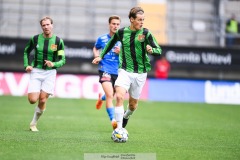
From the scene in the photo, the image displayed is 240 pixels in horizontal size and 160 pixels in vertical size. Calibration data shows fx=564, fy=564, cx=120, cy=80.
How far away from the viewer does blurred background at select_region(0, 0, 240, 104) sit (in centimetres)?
2573

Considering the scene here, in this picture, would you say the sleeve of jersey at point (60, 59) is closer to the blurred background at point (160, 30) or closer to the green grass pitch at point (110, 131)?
the green grass pitch at point (110, 131)

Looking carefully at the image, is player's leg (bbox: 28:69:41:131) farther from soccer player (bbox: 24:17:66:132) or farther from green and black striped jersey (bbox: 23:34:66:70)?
green and black striped jersey (bbox: 23:34:66:70)

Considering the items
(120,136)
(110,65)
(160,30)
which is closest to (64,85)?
(160,30)

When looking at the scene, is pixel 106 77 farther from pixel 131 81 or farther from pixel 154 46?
pixel 154 46

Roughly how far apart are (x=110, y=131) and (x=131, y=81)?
215 centimetres

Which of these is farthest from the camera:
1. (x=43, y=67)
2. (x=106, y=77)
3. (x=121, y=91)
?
(x=106, y=77)

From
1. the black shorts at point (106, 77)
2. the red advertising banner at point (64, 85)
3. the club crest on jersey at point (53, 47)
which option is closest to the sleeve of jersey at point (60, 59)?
the club crest on jersey at point (53, 47)

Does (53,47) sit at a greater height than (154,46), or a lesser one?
lesser

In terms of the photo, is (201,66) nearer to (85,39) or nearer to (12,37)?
(85,39)

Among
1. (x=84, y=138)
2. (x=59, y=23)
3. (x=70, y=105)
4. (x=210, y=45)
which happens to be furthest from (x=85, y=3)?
(x=84, y=138)

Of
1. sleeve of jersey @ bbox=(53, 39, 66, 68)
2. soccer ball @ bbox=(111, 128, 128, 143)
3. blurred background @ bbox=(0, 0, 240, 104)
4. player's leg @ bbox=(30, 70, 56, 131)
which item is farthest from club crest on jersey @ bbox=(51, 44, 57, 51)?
blurred background @ bbox=(0, 0, 240, 104)

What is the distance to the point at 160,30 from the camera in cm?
2806

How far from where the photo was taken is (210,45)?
91.8ft

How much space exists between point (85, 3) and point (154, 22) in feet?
11.7
